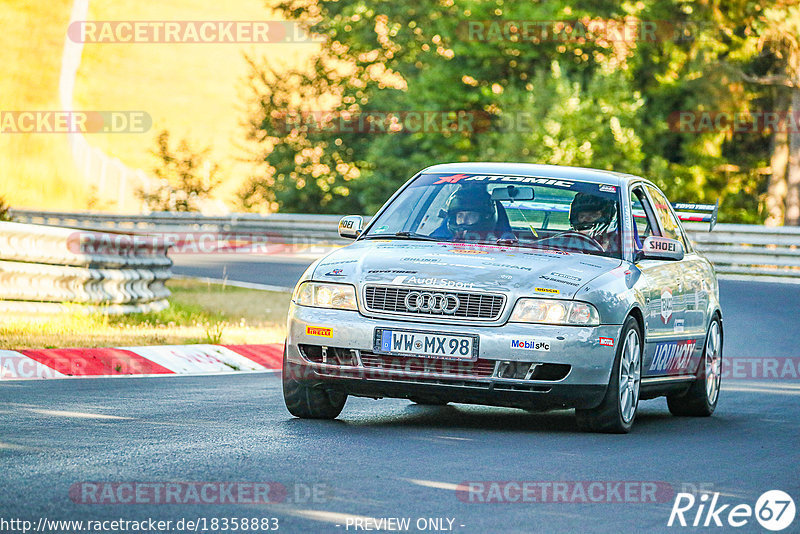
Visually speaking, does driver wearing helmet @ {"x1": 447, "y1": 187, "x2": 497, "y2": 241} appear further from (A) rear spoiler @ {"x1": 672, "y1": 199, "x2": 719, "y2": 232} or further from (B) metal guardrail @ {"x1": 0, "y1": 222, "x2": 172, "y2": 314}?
(B) metal guardrail @ {"x1": 0, "y1": 222, "x2": 172, "y2": 314}

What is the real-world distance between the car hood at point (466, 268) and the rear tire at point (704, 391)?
5.67 ft

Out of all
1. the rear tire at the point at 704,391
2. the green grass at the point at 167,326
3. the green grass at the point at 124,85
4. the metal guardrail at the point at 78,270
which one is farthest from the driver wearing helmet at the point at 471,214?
the green grass at the point at 124,85

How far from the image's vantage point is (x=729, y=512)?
6465 millimetres

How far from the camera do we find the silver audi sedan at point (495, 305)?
8539 millimetres

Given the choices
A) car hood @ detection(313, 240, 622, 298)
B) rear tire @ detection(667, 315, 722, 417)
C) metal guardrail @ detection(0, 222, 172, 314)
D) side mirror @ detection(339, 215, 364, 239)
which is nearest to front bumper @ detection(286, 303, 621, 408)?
car hood @ detection(313, 240, 622, 298)

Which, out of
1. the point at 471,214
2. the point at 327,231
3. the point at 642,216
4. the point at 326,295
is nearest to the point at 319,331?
the point at 326,295

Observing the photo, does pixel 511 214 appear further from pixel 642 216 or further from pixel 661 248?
pixel 642 216

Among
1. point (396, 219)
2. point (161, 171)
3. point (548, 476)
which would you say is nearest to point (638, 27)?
point (161, 171)

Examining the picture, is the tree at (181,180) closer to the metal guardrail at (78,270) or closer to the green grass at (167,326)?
the green grass at (167,326)

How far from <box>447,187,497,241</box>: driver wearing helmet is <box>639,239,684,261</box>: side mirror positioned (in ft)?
3.26

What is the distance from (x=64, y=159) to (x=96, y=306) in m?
43.2

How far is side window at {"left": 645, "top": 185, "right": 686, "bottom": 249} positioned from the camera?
10.9m

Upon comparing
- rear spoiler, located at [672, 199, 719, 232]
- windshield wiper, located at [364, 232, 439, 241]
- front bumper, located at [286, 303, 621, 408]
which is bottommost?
front bumper, located at [286, 303, 621, 408]

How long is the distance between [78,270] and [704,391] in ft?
21.3
